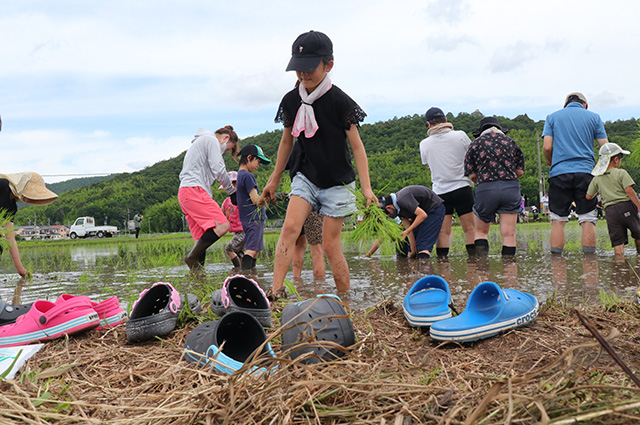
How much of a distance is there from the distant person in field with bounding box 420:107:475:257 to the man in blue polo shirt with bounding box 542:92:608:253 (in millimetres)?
1171

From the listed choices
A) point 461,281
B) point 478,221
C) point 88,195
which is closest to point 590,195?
point 478,221

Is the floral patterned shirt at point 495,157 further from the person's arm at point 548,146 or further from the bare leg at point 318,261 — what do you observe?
the bare leg at point 318,261

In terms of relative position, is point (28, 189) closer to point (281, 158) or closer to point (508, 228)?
point (281, 158)

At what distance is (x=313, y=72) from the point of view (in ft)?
11.8

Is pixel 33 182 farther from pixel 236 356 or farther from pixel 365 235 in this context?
pixel 236 356

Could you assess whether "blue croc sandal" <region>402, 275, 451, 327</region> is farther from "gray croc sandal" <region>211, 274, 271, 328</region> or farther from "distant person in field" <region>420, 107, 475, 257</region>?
"distant person in field" <region>420, 107, 475, 257</region>

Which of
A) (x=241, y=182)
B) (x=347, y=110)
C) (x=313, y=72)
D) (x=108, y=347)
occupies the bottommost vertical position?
(x=108, y=347)

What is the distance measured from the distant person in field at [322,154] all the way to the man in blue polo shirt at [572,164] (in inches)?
156

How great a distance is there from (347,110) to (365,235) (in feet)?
3.40

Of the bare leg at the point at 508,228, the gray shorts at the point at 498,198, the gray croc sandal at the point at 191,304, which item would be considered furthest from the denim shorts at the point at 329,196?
the bare leg at the point at 508,228

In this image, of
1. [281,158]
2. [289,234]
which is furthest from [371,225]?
[281,158]

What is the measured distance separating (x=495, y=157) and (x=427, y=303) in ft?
14.2

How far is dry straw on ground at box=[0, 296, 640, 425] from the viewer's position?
112 centimetres

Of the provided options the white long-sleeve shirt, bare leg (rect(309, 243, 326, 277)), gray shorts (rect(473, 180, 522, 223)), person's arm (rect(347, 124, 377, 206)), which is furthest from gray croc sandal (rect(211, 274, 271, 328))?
gray shorts (rect(473, 180, 522, 223))
